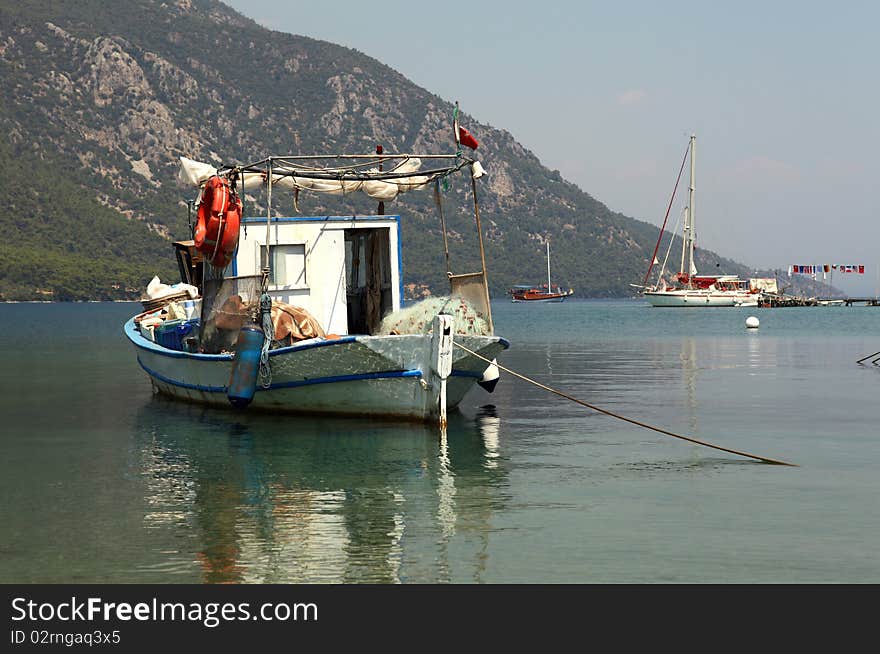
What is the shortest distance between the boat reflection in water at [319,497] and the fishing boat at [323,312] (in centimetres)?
81

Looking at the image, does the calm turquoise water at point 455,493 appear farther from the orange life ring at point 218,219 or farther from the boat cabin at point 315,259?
the orange life ring at point 218,219

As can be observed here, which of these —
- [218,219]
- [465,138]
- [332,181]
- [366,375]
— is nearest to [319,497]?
[366,375]

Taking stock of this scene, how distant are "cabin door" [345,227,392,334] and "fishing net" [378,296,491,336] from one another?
2.79 metres

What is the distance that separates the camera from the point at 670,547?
12.0m

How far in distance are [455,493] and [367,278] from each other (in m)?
11.2

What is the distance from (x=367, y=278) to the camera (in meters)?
25.8

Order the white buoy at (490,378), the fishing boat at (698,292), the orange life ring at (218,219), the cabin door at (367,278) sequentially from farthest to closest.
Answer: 1. the fishing boat at (698,292)
2. the white buoy at (490,378)
3. the cabin door at (367,278)
4. the orange life ring at (218,219)

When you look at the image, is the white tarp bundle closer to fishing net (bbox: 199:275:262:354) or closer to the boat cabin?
the boat cabin

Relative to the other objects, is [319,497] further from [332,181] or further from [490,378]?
[490,378]

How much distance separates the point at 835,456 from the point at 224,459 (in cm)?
1008

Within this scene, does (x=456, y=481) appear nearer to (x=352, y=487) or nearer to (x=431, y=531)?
(x=352, y=487)

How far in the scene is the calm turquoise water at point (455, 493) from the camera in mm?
11273

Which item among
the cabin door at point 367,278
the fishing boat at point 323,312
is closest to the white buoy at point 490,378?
the fishing boat at point 323,312
